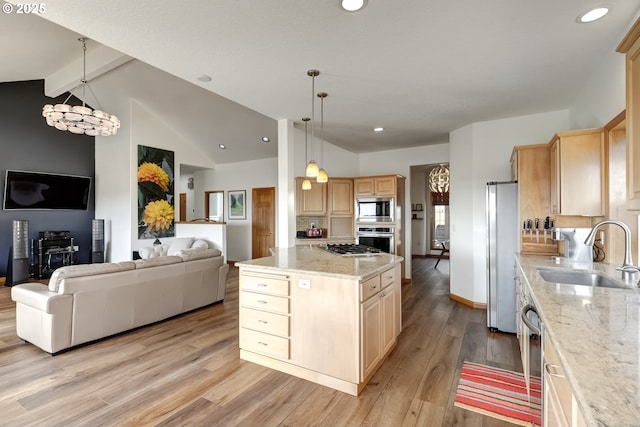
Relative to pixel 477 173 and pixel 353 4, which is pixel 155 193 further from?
pixel 477 173

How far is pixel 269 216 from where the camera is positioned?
7.57 m

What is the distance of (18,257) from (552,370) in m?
7.93

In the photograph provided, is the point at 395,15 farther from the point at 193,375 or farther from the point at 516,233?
the point at 193,375

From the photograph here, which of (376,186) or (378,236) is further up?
(376,186)

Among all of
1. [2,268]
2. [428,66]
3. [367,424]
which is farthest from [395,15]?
[2,268]

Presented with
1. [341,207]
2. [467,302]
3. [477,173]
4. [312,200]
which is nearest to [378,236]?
[341,207]

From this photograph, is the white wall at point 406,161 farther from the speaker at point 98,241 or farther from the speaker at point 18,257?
the speaker at point 18,257

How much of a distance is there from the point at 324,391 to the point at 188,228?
17.4 ft

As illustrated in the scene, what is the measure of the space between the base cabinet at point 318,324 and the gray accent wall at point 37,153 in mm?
6267

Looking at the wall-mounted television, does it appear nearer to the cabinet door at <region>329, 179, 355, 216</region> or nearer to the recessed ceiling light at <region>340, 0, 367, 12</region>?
the cabinet door at <region>329, 179, 355, 216</region>

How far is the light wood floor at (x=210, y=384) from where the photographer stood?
6.53 ft

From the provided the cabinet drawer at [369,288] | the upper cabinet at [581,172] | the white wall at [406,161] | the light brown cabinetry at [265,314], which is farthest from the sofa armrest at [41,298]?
the white wall at [406,161]

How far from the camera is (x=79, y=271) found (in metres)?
2.94

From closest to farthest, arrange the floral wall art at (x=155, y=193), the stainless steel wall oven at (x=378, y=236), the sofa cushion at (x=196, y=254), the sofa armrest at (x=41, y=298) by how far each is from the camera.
A: the sofa armrest at (x=41, y=298)
the sofa cushion at (x=196, y=254)
the stainless steel wall oven at (x=378, y=236)
the floral wall art at (x=155, y=193)
